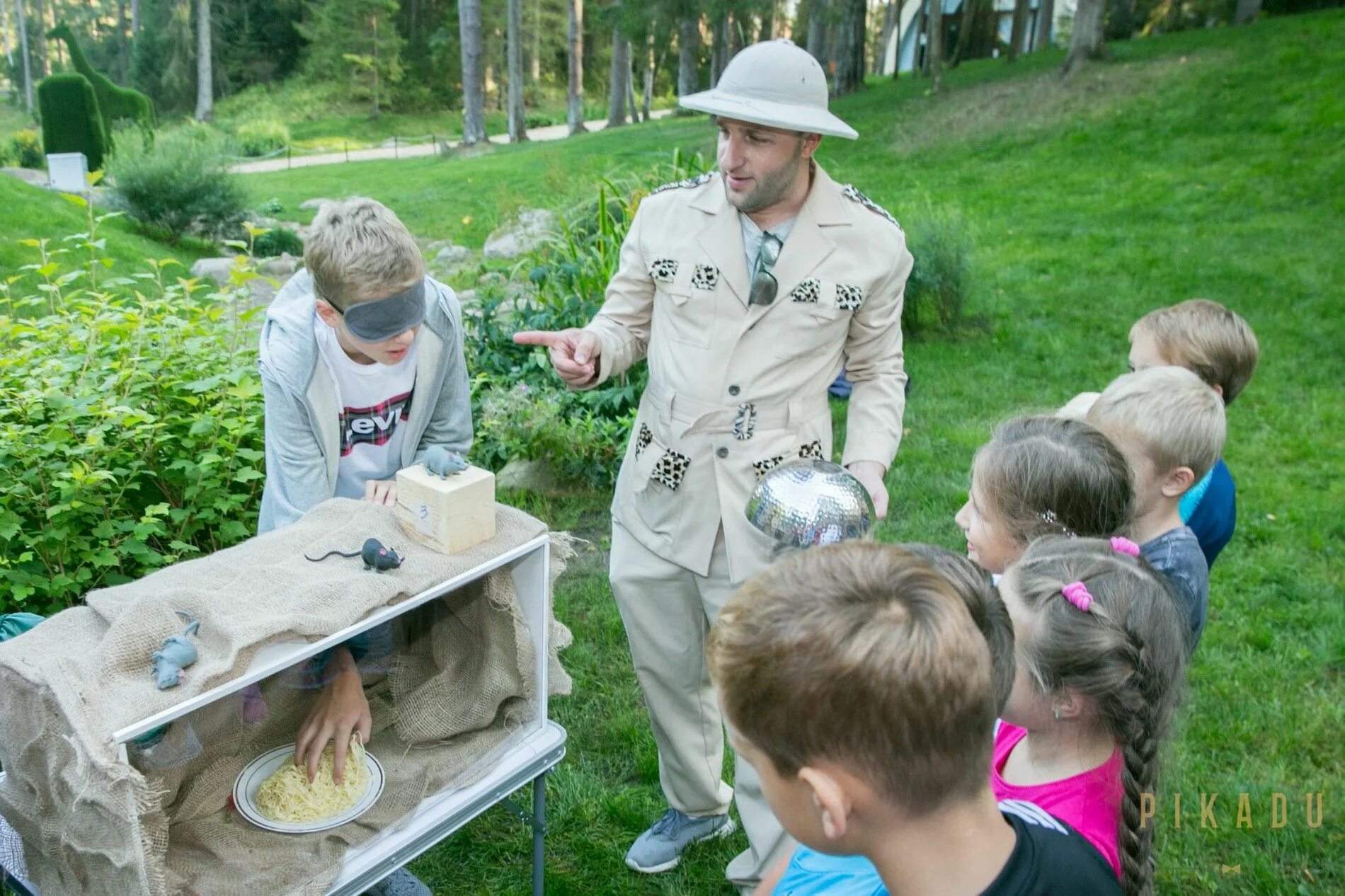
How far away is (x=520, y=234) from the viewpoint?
954cm

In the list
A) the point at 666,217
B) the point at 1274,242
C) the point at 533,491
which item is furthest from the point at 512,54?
the point at 666,217

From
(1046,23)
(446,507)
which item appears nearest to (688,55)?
(1046,23)

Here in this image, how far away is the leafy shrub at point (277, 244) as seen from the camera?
13.9 metres

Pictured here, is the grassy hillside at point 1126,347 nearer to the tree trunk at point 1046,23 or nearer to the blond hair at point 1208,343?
the blond hair at point 1208,343

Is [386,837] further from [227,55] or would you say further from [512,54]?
[227,55]

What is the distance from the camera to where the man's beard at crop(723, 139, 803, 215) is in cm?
253

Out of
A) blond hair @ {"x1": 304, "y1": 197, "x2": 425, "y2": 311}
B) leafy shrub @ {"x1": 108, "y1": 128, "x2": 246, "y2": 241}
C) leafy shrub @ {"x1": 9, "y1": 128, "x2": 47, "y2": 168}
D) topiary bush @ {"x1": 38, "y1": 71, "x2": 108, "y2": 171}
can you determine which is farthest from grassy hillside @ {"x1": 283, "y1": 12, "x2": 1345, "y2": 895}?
leafy shrub @ {"x1": 9, "y1": 128, "x2": 47, "y2": 168}

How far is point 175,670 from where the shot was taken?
158 centimetres

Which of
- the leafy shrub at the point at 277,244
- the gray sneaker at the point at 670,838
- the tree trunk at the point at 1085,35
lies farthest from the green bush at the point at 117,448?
the tree trunk at the point at 1085,35

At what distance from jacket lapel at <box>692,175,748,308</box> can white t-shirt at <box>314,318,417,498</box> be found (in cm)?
81

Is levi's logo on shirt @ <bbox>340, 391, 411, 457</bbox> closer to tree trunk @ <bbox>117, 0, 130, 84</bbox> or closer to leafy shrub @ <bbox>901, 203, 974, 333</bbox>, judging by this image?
leafy shrub @ <bbox>901, 203, 974, 333</bbox>

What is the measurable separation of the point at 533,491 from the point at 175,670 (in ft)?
12.3

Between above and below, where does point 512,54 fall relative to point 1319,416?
above

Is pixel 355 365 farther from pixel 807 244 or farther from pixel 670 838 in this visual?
pixel 670 838
